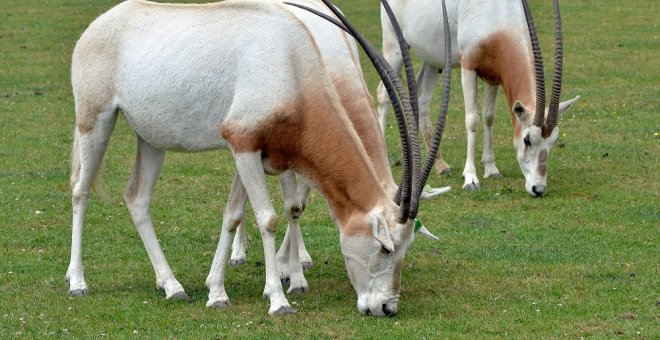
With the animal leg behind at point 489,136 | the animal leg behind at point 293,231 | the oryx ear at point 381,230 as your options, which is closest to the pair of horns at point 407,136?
the oryx ear at point 381,230

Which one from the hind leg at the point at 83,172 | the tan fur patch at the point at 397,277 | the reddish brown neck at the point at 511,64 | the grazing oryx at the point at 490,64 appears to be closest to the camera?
the tan fur patch at the point at 397,277

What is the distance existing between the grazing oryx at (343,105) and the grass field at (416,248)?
0.28m

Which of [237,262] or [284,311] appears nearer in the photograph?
[284,311]

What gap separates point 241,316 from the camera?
7.50m

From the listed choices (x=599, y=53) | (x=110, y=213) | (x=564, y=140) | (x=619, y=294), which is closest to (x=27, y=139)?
(x=110, y=213)

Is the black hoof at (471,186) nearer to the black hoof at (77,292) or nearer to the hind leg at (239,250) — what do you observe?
the hind leg at (239,250)

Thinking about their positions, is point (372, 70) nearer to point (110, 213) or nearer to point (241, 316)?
point (110, 213)

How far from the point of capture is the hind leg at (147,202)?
823 centimetres

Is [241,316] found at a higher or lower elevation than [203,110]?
lower

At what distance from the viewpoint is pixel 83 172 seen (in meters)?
8.33

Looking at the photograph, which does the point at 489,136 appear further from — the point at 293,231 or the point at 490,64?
the point at 293,231

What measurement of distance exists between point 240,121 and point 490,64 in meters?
5.10

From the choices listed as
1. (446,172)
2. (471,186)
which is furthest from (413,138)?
(446,172)

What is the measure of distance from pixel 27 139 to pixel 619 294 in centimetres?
860
